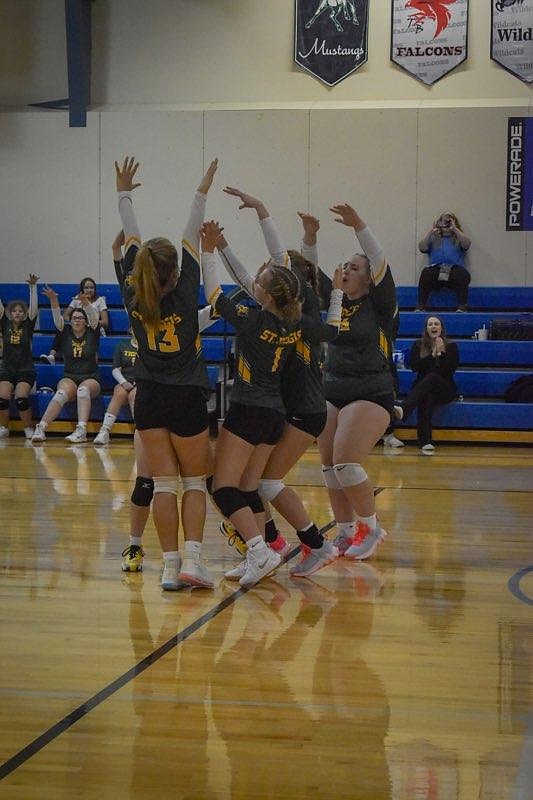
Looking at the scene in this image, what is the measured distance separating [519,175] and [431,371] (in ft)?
11.3

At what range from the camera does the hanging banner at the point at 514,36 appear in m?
13.9

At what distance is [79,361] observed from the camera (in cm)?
1288

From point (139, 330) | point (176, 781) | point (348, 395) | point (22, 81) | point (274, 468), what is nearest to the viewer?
point (176, 781)

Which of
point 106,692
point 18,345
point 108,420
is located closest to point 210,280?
point 106,692

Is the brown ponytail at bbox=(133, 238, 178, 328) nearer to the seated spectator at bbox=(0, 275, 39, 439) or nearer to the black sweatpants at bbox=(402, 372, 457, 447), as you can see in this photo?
the black sweatpants at bbox=(402, 372, 457, 447)

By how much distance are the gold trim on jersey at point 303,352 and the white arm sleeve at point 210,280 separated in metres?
0.56

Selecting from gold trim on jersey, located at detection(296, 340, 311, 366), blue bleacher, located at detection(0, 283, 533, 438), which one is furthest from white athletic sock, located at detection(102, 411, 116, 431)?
gold trim on jersey, located at detection(296, 340, 311, 366)

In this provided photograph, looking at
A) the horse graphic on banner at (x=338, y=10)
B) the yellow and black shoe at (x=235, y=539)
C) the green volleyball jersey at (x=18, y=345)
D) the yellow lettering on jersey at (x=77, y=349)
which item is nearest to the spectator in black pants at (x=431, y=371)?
the yellow lettering on jersey at (x=77, y=349)

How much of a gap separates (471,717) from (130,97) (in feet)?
42.6

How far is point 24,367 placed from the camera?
13.0m

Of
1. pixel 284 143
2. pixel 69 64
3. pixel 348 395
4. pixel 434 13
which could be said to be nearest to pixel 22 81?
pixel 69 64

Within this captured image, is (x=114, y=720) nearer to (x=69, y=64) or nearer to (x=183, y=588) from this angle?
(x=183, y=588)

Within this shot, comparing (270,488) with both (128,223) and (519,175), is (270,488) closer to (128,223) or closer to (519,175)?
(128,223)

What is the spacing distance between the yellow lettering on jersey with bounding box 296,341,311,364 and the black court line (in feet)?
3.77
